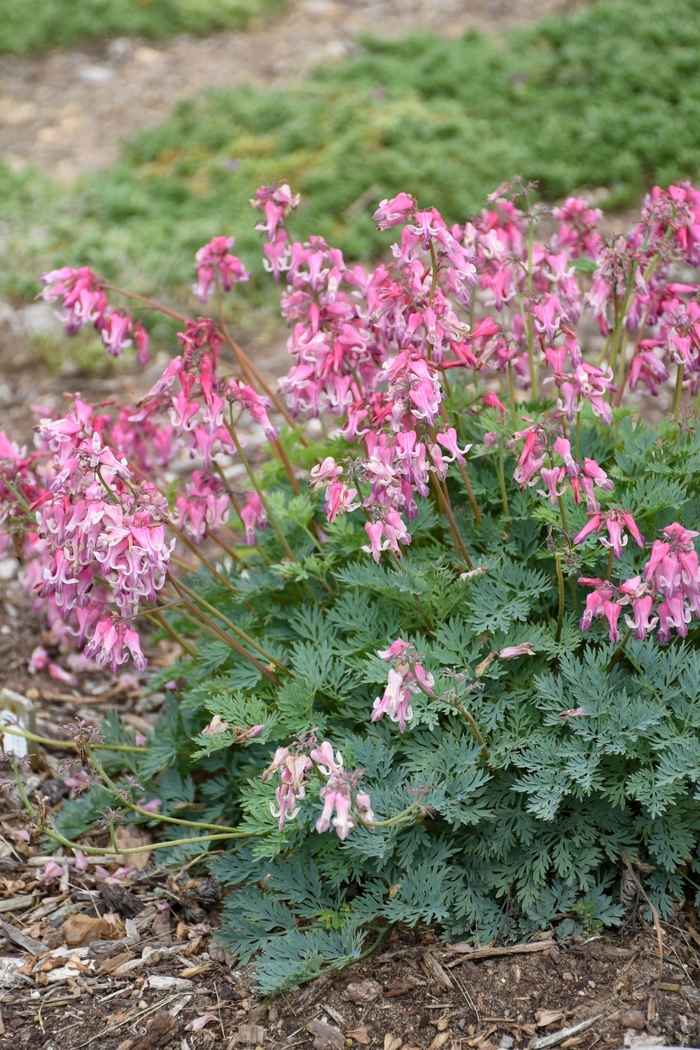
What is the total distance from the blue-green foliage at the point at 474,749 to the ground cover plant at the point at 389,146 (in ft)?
14.1

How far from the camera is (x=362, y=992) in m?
3.03

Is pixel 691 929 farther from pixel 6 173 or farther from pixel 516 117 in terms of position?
pixel 6 173

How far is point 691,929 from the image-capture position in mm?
3137

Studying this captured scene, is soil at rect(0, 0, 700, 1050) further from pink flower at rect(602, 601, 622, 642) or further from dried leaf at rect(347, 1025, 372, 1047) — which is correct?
A: pink flower at rect(602, 601, 622, 642)

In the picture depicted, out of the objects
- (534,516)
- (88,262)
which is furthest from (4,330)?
(534,516)

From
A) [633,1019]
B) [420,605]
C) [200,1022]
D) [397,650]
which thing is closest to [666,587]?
[397,650]

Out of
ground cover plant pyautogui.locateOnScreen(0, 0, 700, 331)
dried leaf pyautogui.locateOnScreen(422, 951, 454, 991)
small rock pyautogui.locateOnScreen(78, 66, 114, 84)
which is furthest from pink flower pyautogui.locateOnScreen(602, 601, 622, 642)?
small rock pyautogui.locateOnScreen(78, 66, 114, 84)

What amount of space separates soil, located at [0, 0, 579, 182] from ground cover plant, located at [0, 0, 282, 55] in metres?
0.13

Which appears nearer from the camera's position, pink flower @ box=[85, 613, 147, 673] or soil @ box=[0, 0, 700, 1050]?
soil @ box=[0, 0, 700, 1050]

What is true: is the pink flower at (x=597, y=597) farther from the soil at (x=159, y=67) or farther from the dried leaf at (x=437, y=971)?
the soil at (x=159, y=67)

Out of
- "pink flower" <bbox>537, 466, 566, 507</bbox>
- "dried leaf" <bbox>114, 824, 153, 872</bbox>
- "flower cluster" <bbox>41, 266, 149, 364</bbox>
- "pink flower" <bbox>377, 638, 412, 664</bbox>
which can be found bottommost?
"dried leaf" <bbox>114, 824, 153, 872</bbox>

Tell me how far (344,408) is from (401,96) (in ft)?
21.4

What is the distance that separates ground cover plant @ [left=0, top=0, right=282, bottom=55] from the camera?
10836 mm

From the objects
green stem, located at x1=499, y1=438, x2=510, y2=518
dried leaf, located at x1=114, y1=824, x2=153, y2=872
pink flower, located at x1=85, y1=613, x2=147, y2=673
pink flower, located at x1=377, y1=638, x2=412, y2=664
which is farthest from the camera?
dried leaf, located at x1=114, y1=824, x2=153, y2=872
